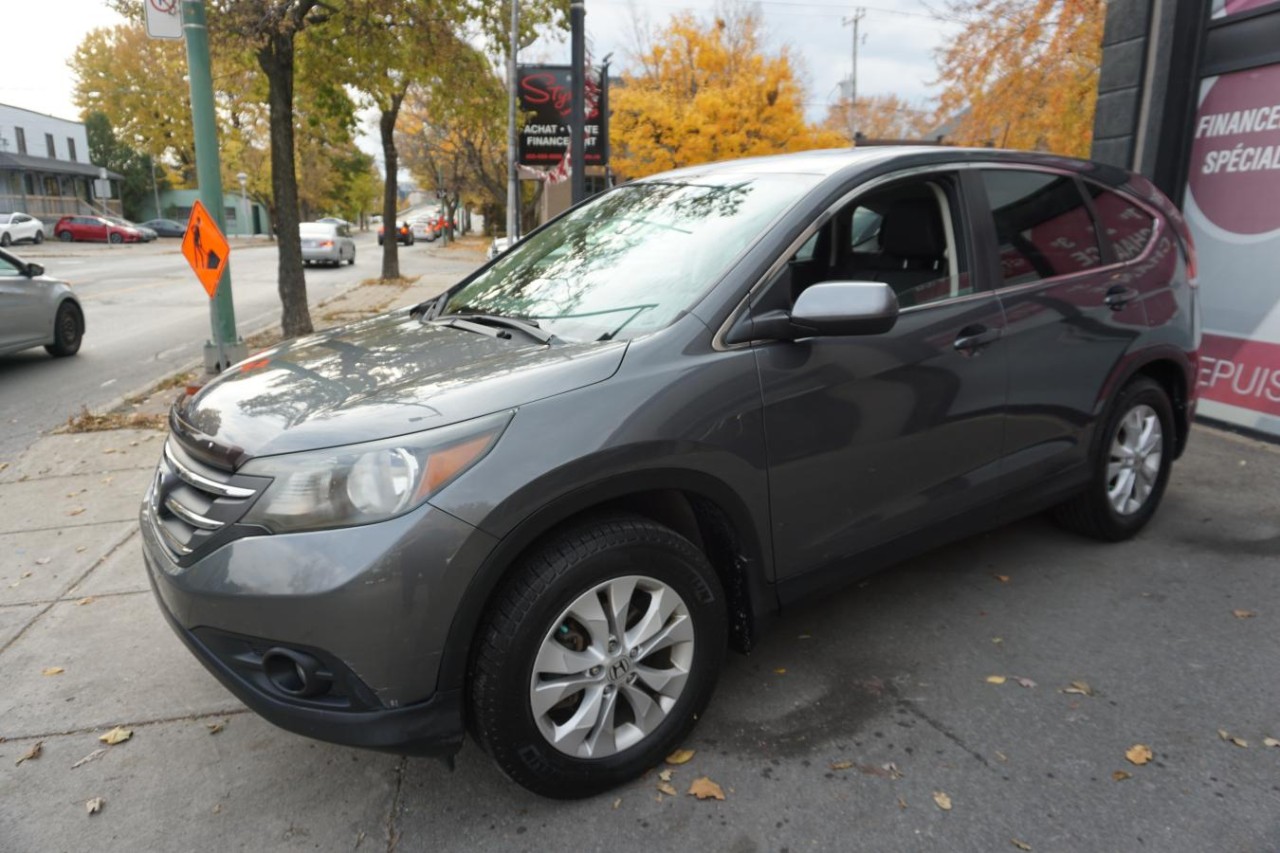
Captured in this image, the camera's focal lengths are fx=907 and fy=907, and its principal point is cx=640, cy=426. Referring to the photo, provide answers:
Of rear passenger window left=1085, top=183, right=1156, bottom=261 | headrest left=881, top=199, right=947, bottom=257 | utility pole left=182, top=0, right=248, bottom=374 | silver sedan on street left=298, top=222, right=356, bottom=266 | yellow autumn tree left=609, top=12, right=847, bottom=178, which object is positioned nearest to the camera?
headrest left=881, top=199, right=947, bottom=257

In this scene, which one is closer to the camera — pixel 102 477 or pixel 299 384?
pixel 299 384

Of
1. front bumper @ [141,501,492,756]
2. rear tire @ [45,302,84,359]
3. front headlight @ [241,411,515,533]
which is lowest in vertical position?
rear tire @ [45,302,84,359]

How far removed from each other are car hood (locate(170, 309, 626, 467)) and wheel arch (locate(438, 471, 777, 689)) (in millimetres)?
307

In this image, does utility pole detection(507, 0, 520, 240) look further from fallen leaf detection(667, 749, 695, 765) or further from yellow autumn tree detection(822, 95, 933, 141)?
yellow autumn tree detection(822, 95, 933, 141)

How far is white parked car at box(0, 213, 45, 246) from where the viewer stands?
37.1 metres

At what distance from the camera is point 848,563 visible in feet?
10.1

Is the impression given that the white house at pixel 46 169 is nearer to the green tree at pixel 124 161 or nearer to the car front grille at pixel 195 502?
the green tree at pixel 124 161

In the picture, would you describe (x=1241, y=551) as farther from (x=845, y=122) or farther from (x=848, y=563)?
(x=845, y=122)

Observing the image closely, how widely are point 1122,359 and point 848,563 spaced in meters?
1.79

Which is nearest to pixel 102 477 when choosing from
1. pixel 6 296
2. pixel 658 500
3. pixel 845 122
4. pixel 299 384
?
pixel 299 384

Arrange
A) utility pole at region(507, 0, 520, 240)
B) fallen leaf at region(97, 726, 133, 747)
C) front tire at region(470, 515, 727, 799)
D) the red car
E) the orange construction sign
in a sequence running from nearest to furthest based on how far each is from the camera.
Answer: 1. front tire at region(470, 515, 727, 799)
2. fallen leaf at region(97, 726, 133, 747)
3. the orange construction sign
4. utility pole at region(507, 0, 520, 240)
5. the red car

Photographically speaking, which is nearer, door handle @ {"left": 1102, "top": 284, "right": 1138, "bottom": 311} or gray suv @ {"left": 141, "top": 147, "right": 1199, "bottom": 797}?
gray suv @ {"left": 141, "top": 147, "right": 1199, "bottom": 797}

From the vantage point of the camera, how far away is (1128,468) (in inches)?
165

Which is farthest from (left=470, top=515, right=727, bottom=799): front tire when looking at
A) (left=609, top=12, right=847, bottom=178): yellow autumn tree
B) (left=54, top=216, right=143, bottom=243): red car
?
(left=54, top=216, right=143, bottom=243): red car
